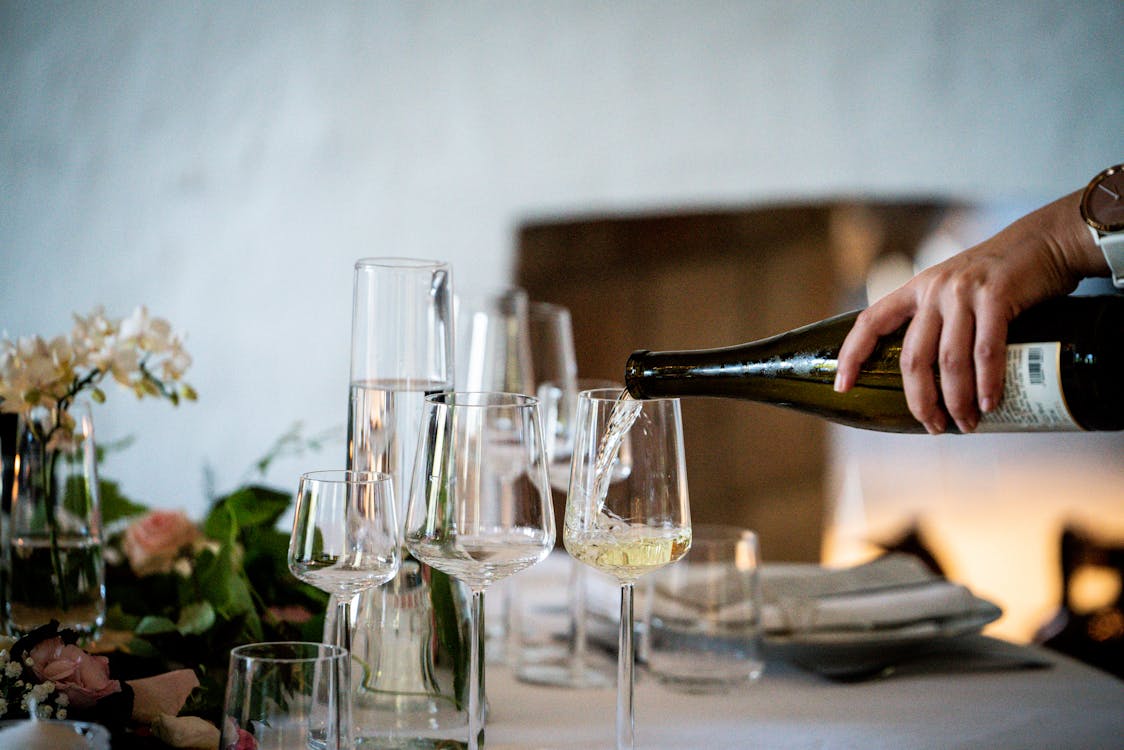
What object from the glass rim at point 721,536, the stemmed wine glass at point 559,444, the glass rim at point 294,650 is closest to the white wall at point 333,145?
the stemmed wine glass at point 559,444

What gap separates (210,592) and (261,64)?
2.47 m

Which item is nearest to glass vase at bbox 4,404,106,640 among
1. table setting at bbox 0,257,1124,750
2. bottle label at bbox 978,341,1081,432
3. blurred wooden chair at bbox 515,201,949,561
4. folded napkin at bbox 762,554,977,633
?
table setting at bbox 0,257,1124,750

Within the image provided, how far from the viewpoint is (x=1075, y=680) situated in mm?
999

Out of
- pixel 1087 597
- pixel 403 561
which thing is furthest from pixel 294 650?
pixel 1087 597

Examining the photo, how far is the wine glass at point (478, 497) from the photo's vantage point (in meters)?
0.66

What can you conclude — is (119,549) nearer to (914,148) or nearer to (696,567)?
(696,567)

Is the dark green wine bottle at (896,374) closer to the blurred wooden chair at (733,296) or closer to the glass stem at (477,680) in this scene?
the glass stem at (477,680)

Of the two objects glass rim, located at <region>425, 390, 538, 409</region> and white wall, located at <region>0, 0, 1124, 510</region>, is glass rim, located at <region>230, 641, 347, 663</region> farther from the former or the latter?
white wall, located at <region>0, 0, 1124, 510</region>

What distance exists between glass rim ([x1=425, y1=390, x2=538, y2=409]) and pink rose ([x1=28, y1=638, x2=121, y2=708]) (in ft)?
0.86

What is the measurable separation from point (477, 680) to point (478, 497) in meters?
0.12

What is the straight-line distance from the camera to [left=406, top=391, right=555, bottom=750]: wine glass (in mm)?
665

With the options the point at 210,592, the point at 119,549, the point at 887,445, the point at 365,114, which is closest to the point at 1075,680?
the point at 210,592

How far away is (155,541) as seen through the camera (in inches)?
41.1

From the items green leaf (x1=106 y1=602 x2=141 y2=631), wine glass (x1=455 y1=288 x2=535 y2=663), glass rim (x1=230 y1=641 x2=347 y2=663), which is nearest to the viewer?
glass rim (x1=230 y1=641 x2=347 y2=663)
